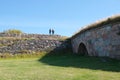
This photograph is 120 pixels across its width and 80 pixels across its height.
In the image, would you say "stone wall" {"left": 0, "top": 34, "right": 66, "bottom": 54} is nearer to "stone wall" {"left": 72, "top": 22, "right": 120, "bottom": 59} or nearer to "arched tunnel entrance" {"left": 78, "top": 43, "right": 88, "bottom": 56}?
"arched tunnel entrance" {"left": 78, "top": 43, "right": 88, "bottom": 56}

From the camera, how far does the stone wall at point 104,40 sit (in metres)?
15.1

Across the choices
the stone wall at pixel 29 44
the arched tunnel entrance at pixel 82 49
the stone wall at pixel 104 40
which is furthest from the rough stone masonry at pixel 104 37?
the stone wall at pixel 29 44

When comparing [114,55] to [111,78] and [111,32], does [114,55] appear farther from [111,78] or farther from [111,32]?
[111,78]

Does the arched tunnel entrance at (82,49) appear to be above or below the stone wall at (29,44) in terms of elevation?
below

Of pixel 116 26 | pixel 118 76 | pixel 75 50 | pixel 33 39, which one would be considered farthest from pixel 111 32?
pixel 33 39

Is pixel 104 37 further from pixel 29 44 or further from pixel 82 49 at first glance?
pixel 29 44

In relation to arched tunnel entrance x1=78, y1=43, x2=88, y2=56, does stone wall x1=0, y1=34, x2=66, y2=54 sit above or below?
above

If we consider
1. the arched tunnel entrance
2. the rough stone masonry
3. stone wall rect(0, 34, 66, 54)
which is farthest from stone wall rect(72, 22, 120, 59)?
stone wall rect(0, 34, 66, 54)

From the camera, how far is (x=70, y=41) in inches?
1055

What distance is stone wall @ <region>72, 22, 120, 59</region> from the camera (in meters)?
15.1

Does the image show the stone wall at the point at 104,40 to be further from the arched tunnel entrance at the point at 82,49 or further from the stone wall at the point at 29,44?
the stone wall at the point at 29,44

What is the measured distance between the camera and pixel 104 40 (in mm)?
16562

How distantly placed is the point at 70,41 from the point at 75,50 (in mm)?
2238

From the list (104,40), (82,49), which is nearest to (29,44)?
(82,49)
